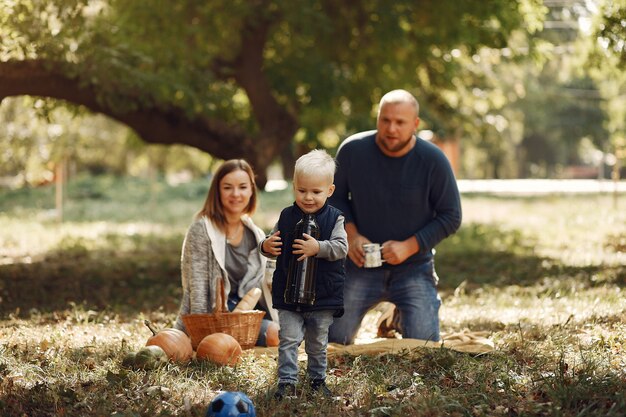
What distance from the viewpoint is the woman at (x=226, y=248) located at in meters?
7.25

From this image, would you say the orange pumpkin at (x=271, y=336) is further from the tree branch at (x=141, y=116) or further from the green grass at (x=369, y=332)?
the tree branch at (x=141, y=116)

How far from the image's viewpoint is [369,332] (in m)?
8.41

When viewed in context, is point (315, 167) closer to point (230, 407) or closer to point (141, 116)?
point (230, 407)

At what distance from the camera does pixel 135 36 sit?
1379cm

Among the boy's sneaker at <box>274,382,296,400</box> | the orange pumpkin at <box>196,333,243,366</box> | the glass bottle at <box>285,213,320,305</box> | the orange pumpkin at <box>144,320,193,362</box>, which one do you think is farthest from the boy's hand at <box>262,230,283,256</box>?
the orange pumpkin at <box>144,320,193,362</box>

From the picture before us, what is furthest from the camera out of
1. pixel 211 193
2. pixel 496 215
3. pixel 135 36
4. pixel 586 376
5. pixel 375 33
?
pixel 496 215

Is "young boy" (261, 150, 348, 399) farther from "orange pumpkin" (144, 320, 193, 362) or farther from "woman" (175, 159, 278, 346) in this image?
"woman" (175, 159, 278, 346)

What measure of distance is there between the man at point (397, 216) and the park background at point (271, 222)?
711 millimetres

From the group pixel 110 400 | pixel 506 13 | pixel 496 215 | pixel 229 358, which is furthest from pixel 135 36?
pixel 496 215

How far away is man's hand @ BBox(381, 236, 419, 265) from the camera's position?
24.3 ft

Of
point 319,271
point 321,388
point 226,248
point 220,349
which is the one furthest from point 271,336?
point 319,271

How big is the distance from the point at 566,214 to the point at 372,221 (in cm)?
1686

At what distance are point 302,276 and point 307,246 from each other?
0.20m

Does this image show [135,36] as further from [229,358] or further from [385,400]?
[385,400]
